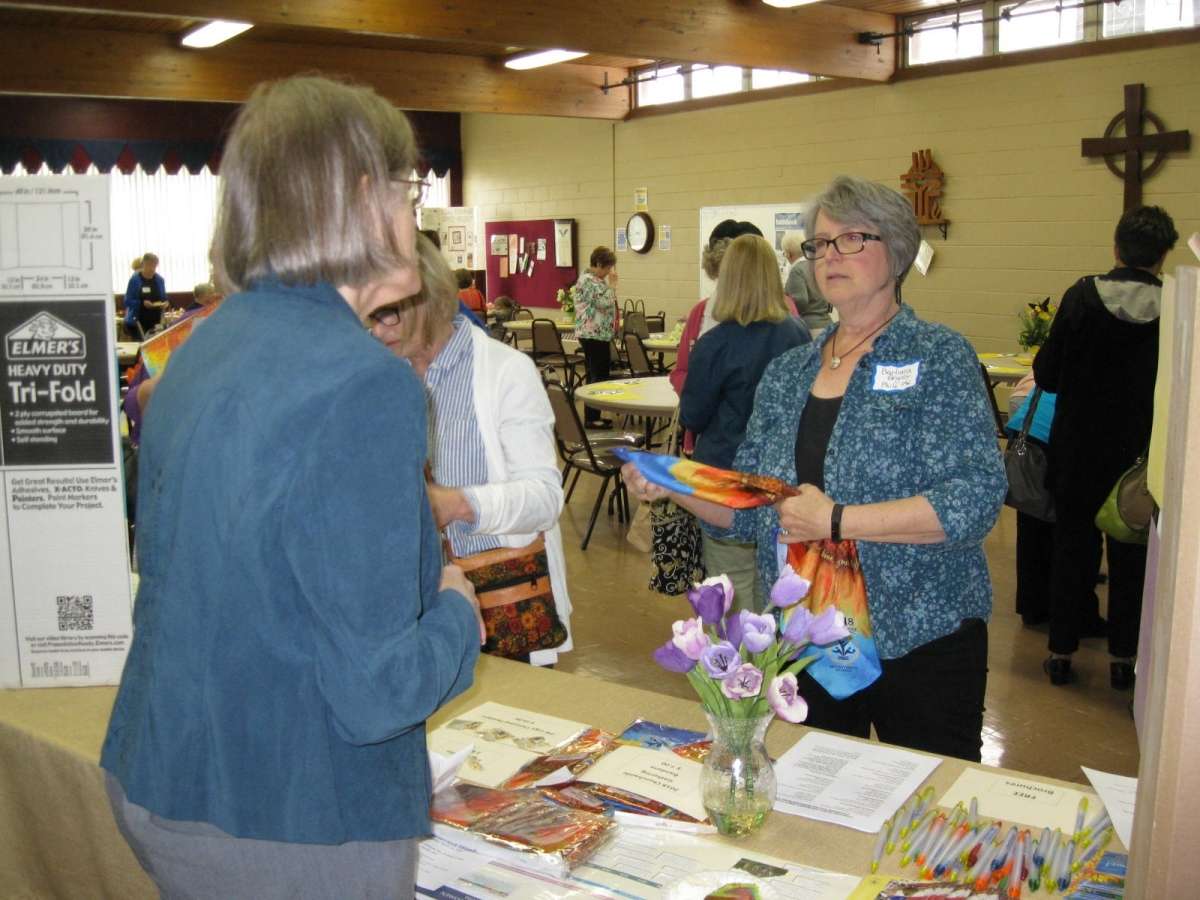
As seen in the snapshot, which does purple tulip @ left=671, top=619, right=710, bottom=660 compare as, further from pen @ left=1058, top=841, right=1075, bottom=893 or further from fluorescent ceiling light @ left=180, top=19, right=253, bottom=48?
fluorescent ceiling light @ left=180, top=19, right=253, bottom=48

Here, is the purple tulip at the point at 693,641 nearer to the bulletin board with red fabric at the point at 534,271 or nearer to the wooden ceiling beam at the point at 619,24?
the wooden ceiling beam at the point at 619,24

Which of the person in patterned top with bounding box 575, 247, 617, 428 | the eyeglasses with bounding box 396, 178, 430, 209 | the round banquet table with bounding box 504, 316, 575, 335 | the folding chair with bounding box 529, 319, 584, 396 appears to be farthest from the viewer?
the round banquet table with bounding box 504, 316, 575, 335

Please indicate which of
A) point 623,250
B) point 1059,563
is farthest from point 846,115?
point 1059,563

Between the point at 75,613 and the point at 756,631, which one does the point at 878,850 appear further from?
the point at 75,613

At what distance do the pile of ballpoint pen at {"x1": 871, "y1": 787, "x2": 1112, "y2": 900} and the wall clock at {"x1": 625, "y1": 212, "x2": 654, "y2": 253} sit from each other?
37.1 ft

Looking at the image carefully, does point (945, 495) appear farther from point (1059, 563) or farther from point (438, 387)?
point (1059, 563)

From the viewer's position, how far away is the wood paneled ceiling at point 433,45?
24.6 feet

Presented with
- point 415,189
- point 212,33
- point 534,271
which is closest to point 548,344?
point 212,33

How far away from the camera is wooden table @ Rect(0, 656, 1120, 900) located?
5.89 ft

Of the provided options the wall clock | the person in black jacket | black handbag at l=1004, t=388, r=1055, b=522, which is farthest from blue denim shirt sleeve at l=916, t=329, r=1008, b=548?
the wall clock

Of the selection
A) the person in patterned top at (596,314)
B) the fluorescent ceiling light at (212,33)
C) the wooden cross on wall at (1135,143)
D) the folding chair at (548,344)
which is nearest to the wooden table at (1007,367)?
the wooden cross on wall at (1135,143)

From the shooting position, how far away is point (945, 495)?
188 cm

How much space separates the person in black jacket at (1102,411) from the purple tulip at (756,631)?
8.95 ft

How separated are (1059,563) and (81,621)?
133 inches
